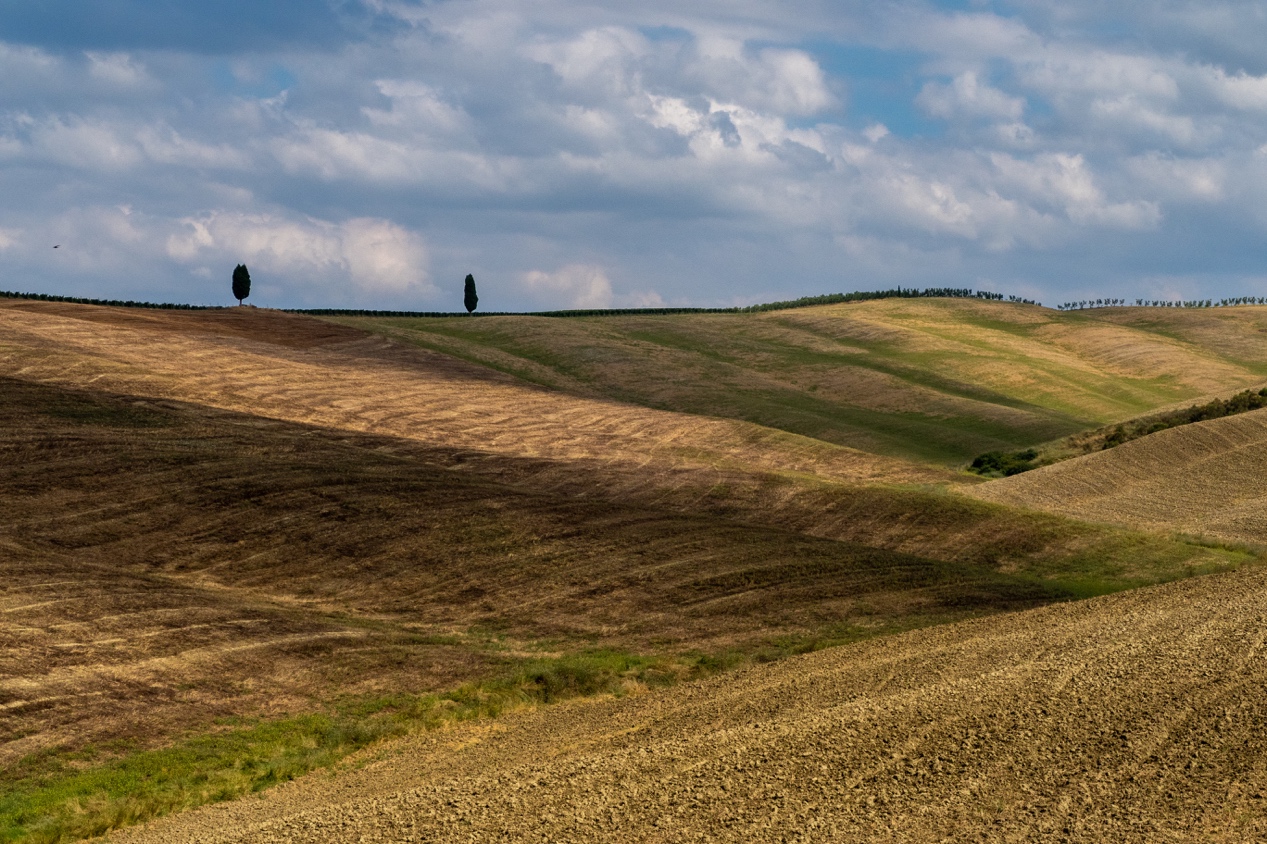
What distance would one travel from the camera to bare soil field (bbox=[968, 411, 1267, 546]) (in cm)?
4759

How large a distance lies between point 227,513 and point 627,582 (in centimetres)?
1363

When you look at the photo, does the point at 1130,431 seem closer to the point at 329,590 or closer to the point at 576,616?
the point at 576,616

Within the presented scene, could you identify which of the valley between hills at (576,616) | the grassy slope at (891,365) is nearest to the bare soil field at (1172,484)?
the valley between hills at (576,616)

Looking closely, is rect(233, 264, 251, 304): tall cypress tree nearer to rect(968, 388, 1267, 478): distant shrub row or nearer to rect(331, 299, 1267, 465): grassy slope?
rect(331, 299, 1267, 465): grassy slope

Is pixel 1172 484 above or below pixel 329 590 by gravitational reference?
above

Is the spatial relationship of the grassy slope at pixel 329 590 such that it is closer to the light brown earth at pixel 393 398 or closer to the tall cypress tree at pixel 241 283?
the light brown earth at pixel 393 398

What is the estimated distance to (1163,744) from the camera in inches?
685

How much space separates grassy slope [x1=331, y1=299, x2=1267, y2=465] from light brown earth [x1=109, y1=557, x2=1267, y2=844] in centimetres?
4964

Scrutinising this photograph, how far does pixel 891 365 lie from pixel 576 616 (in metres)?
78.8

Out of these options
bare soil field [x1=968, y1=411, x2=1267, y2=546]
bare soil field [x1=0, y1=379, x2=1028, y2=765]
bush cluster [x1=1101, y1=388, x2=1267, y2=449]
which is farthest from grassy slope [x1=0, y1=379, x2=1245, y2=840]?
bush cluster [x1=1101, y1=388, x2=1267, y2=449]

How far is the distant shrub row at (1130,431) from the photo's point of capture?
219 ft

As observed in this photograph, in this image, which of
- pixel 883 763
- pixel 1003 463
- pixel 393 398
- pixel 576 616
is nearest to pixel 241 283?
pixel 393 398

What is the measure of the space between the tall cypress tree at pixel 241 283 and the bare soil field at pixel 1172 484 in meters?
82.6

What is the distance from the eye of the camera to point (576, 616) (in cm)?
3334
